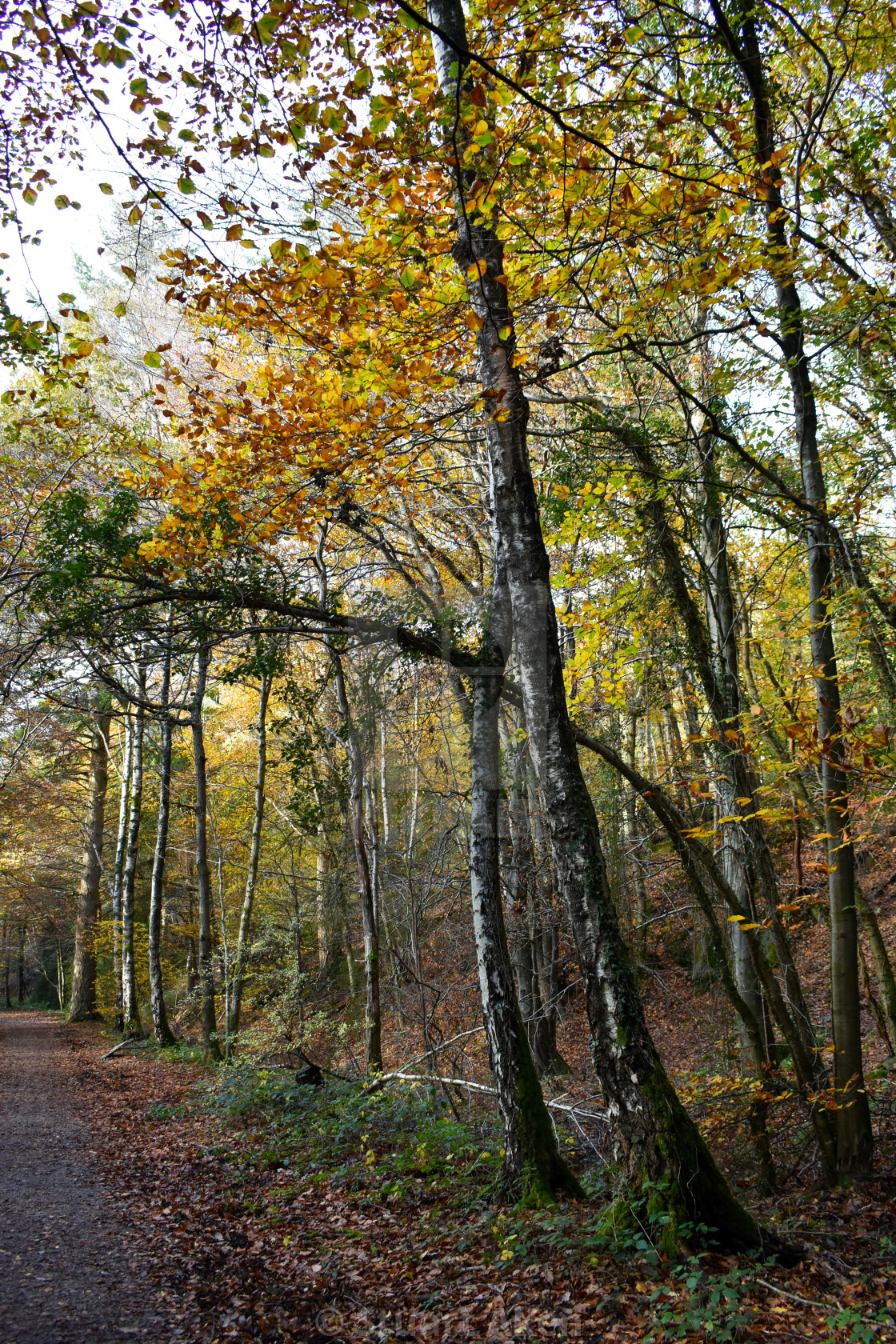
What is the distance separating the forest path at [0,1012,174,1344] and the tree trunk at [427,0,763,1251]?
2703 mm

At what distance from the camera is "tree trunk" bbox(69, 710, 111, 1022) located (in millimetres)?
18906

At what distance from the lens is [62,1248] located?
4773mm

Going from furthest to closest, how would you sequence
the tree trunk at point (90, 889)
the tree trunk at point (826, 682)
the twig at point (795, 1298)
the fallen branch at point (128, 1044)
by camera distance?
the tree trunk at point (90, 889), the fallen branch at point (128, 1044), the tree trunk at point (826, 682), the twig at point (795, 1298)

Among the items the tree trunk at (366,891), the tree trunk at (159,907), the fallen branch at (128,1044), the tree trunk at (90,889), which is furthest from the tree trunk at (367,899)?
the tree trunk at (90,889)

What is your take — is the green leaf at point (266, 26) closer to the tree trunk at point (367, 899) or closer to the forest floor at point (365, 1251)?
the forest floor at point (365, 1251)

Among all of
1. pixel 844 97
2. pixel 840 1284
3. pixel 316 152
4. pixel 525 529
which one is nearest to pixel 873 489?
pixel 525 529

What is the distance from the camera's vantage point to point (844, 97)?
259 inches

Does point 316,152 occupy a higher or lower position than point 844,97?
lower

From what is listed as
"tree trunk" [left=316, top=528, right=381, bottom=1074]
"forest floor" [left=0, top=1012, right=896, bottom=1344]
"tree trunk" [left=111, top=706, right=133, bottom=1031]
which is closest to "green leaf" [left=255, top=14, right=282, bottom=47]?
"forest floor" [left=0, top=1012, right=896, bottom=1344]

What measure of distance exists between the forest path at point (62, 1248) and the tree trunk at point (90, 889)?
10.9 m

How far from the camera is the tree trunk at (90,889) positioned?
18.9m

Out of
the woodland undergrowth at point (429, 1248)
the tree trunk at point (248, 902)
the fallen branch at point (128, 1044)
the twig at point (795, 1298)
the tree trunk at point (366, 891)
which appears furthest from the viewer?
the fallen branch at point (128, 1044)

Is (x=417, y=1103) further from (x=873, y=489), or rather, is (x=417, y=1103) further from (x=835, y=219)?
(x=835, y=219)

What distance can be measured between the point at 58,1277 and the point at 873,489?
25.5 feet
